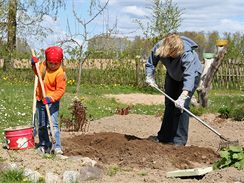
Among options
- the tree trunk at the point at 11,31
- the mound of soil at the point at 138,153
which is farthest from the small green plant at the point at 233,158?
the tree trunk at the point at 11,31

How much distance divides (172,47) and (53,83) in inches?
67.7

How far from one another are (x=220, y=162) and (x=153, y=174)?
2.57ft

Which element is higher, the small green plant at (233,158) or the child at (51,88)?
the child at (51,88)

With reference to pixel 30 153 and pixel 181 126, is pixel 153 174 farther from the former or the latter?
pixel 181 126

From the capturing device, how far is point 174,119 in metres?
8.45

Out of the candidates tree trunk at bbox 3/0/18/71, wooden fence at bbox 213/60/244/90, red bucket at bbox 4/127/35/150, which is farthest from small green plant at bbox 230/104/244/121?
tree trunk at bbox 3/0/18/71

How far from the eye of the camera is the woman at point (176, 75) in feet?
25.1

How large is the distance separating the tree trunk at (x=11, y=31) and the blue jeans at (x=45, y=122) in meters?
17.6

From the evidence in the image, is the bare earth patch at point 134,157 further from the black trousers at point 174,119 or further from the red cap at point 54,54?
the red cap at point 54,54

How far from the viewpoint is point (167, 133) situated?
338 inches

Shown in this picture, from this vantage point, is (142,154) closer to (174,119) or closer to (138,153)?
(138,153)

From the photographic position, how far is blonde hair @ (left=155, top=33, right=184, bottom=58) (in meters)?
7.62

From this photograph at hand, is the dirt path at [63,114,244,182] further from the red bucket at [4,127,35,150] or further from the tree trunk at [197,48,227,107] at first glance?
the tree trunk at [197,48,227,107]

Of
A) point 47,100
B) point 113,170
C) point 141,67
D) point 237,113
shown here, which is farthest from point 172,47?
point 141,67
